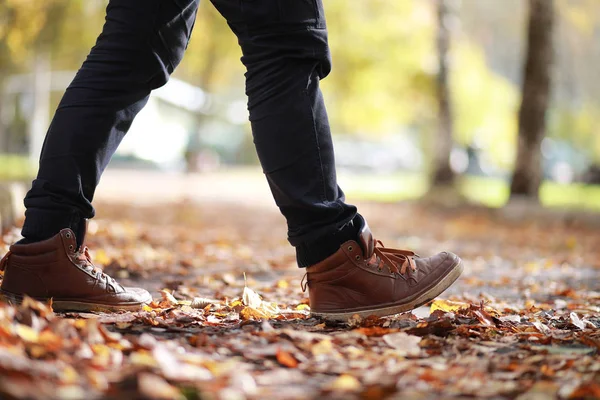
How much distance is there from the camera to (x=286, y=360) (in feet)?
6.63

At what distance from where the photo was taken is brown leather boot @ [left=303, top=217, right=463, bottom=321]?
255 cm

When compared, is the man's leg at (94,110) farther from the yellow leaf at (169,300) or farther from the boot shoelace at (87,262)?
the yellow leaf at (169,300)

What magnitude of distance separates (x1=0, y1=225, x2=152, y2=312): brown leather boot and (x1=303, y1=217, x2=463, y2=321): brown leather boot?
0.72 m

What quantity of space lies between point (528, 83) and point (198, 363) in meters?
11.0

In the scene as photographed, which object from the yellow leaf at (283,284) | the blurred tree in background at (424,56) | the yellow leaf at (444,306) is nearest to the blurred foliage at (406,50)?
the blurred tree in background at (424,56)

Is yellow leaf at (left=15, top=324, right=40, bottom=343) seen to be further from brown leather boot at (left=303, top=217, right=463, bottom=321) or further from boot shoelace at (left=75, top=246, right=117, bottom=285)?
brown leather boot at (left=303, top=217, right=463, bottom=321)

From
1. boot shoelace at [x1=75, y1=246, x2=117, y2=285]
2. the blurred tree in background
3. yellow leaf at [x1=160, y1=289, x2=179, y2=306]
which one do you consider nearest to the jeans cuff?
boot shoelace at [x1=75, y1=246, x2=117, y2=285]

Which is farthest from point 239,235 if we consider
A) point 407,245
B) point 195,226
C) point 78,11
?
point 78,11

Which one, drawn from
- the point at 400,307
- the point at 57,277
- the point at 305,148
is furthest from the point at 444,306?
the point at 57,277

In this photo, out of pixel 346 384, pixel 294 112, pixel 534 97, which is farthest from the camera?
pixel 534 97

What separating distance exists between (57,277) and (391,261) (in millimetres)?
1132

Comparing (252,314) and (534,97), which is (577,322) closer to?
(252,314)

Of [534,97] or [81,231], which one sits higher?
[534,97]

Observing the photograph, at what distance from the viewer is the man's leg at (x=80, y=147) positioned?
2.49m
